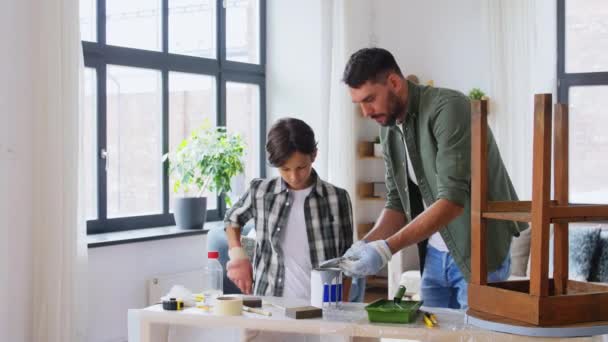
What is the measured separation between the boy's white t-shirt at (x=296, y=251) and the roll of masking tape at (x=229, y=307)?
0.39 m

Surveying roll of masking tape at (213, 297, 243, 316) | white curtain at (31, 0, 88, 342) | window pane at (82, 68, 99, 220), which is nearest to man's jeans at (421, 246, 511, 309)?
roll of masking tape at (213, 297, 243, 316)

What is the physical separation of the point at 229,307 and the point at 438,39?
183 inches

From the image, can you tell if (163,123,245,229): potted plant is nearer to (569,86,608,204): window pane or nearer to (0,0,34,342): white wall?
(0,0,34,342): white wall

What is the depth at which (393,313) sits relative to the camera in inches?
80.9

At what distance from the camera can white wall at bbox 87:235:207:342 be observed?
4445 mm

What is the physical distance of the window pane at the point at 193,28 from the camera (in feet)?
17.8

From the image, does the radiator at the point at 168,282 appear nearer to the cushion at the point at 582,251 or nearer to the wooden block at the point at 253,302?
the cushion at the point at 582,251

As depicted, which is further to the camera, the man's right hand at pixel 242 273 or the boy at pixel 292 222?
the man's right hand at pixel 242 273

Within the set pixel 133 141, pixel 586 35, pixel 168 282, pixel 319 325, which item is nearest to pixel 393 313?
pixel 319 325

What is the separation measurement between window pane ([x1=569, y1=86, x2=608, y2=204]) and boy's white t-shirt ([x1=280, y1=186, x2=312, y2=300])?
3.92 metres

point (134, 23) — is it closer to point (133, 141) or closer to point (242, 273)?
point (133, 141)

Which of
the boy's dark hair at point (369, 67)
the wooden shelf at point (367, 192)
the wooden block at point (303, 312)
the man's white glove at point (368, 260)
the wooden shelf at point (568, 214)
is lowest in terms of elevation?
the wooden block at point (303, 312)

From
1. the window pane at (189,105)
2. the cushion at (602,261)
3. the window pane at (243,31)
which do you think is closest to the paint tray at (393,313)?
the cushion at (602,261)

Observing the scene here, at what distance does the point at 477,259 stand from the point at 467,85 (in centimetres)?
450
